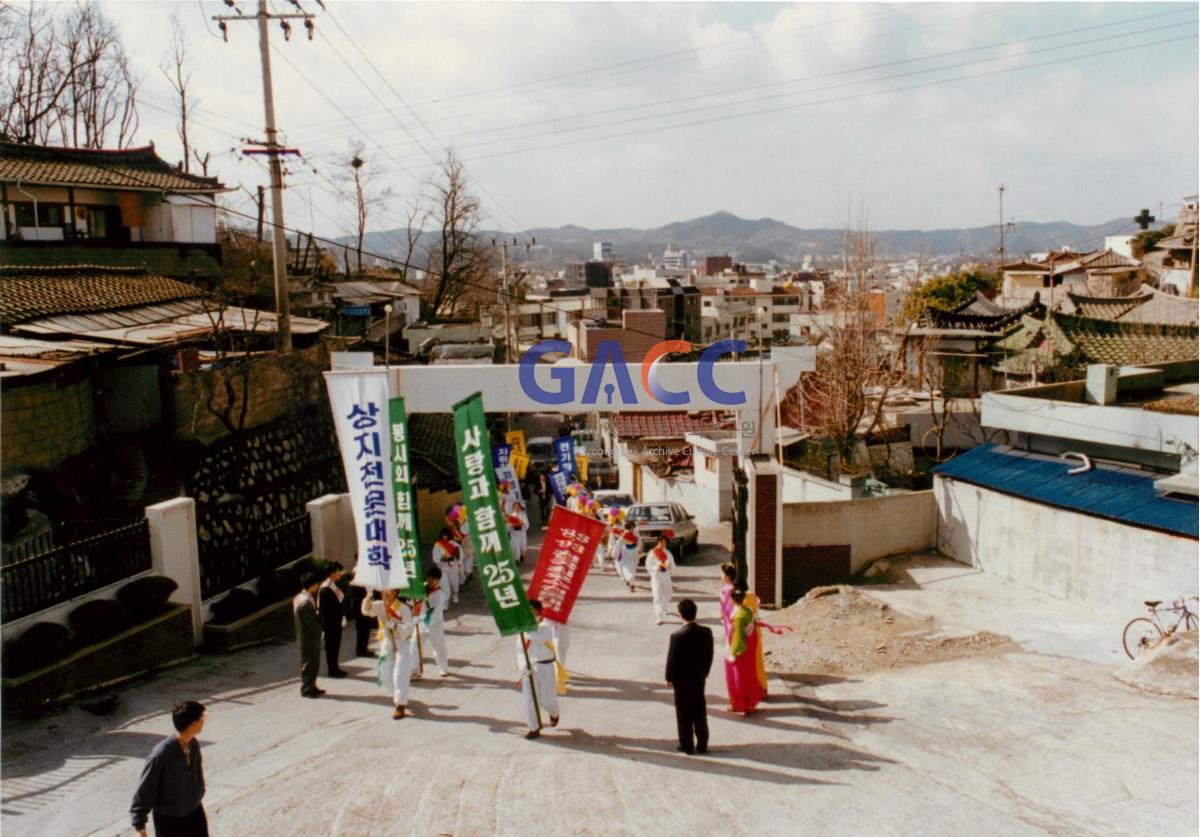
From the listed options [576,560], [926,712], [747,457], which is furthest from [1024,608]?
[576,560]

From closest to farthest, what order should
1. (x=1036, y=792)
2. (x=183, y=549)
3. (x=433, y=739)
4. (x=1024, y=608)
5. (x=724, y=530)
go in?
(x=1036, y=792) → (x=433, y=739) → (x=183, y=549) → (x=1024, y=608) → (x=724, y=530)

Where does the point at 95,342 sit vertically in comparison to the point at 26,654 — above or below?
above

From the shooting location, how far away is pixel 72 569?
417 inches

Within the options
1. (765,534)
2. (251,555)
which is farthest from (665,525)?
(251,555)

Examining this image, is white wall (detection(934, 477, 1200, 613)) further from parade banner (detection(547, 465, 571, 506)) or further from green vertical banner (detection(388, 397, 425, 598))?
green vertical banner (detection(388, 397, 425, 598))

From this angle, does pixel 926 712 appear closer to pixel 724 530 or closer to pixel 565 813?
pixel 565 813

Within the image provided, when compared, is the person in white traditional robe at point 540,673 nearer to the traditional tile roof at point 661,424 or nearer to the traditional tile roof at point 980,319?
the traditional tile roof at point 661,424

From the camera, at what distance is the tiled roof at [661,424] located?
32.7m

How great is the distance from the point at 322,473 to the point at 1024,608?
45.6ft

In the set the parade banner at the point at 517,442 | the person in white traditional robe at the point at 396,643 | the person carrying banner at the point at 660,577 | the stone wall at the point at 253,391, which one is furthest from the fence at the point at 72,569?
the parade banner at the point at 517,442

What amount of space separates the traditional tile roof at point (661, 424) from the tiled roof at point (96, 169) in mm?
16041

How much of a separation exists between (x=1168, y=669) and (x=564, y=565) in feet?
21.9

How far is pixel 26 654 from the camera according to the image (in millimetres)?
9469

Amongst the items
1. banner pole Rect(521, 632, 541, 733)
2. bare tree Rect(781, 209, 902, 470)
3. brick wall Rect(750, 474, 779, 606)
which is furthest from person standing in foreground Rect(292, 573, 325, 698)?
bare tree Rect(781, 209, 902, 470)
